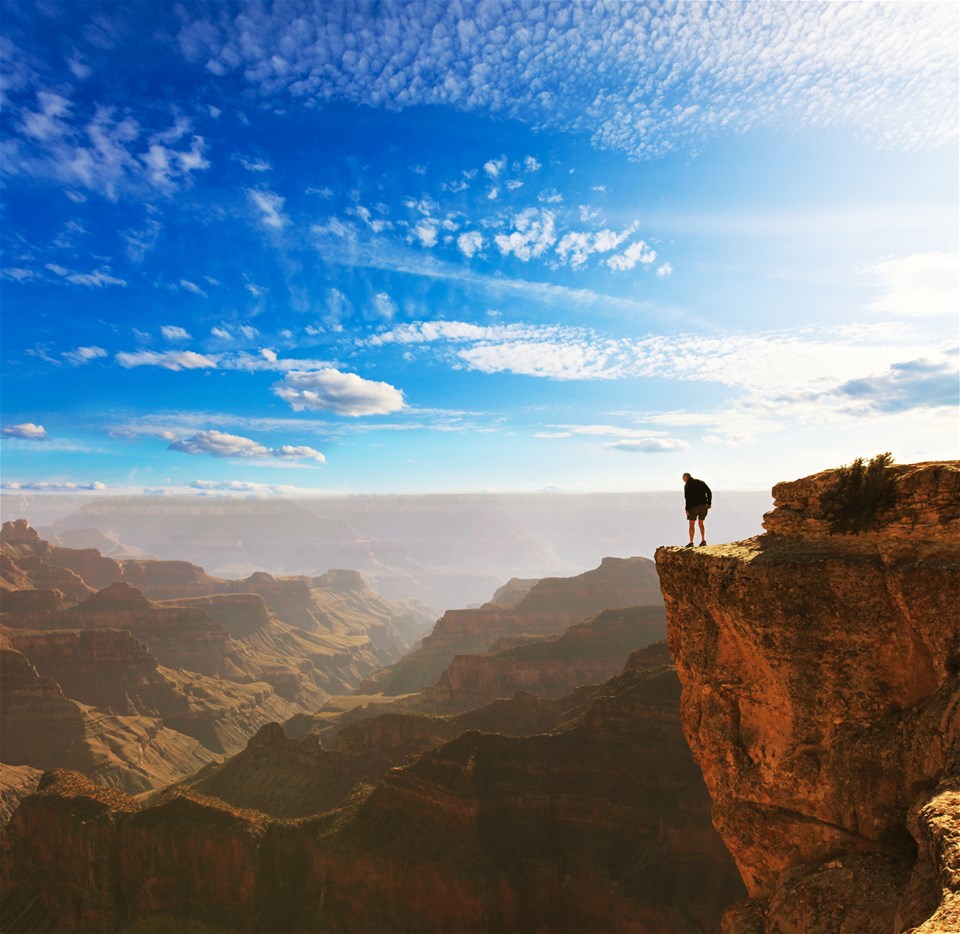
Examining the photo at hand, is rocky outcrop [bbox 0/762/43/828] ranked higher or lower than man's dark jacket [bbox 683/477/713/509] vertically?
lower

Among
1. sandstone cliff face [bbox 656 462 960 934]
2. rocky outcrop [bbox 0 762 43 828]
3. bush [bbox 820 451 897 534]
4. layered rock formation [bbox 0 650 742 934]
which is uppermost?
bush [bbox 820 451 897 534]

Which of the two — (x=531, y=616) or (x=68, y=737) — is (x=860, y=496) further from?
(x=531, y=616)

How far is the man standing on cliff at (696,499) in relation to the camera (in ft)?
61.3

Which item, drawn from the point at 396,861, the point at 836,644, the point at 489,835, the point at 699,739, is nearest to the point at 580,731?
the point at 489,835

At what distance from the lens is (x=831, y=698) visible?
13336 mm

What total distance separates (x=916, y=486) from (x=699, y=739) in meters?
8.83

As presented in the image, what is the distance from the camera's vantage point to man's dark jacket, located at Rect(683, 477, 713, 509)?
19.0 metres

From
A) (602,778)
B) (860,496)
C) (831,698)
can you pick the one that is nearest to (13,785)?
(602,778)

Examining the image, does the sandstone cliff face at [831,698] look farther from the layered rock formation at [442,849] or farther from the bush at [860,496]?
the layered rock formation at [442,849]

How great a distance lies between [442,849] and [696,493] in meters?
34.5

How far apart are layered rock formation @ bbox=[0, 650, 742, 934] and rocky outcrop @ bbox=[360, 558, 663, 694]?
7578 cm

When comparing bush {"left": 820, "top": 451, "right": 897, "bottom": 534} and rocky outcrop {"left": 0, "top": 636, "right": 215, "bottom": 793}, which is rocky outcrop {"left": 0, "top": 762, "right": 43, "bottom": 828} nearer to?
rocky outcrop {"left": 0, "top": 636, "right": 215, "bottom": 793}

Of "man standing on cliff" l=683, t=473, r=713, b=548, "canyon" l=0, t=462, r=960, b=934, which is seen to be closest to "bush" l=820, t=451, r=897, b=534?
"canyon" l=0, t=462, r=960, b=934

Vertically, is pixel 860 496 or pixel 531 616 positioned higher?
pixel 860 496
